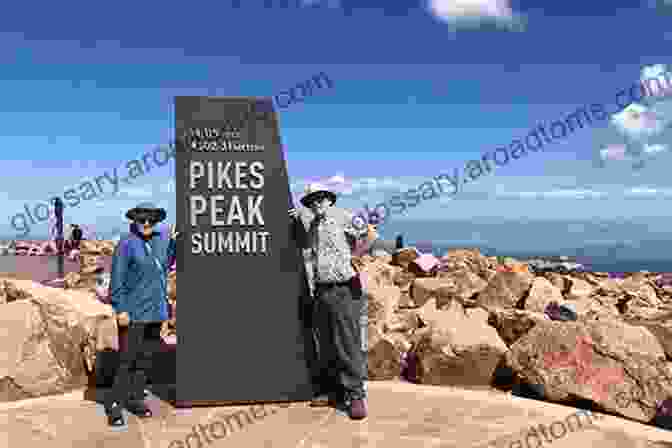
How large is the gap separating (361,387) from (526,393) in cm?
187

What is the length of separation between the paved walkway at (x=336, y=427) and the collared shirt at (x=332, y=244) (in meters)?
1.24

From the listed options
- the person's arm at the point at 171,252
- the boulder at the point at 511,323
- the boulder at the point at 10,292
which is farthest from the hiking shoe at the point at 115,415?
the boulder at the point at 511,323

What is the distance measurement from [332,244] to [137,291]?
67.9 inches

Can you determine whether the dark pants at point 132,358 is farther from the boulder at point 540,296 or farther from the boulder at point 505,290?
the boulder at point 540,296

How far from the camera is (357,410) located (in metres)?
5.35

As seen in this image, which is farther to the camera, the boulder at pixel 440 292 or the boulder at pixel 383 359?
the boulder at pixel 440 292

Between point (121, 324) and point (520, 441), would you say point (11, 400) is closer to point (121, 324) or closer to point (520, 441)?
point (121, 324)

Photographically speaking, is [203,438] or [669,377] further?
[669,377]

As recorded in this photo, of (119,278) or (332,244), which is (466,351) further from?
(119,278)

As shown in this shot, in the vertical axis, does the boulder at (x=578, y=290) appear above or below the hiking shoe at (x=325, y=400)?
Result: below

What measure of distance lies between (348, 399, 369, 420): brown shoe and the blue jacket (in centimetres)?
181

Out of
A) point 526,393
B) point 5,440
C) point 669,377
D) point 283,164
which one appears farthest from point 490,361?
point 5,440

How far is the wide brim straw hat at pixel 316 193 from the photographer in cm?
564

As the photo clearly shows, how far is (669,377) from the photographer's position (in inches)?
230
